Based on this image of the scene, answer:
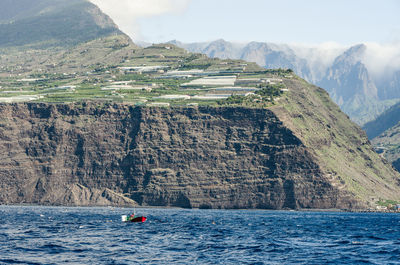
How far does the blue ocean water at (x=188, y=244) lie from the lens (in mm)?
100812

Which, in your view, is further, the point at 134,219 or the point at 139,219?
the point at 134,219

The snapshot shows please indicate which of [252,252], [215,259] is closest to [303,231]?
[252,252]

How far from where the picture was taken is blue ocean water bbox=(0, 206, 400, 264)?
331ft

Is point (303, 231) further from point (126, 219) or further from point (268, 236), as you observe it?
point (126, 219)

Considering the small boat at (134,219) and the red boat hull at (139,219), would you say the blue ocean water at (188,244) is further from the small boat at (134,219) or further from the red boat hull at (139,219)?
the red boat hull at (139,219)

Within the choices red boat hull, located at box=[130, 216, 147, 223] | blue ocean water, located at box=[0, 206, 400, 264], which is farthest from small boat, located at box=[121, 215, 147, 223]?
blue ocean water, located at box=[0, 206, 400, 264]

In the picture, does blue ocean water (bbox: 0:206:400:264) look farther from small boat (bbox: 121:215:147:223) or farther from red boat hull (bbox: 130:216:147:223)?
red boat hull (bbox: 130:216:147:223)

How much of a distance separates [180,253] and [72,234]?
32.1m

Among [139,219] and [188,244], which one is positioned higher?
[139,219]

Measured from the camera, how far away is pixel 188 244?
393 feet

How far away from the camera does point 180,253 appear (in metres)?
108

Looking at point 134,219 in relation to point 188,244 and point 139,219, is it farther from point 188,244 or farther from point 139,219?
point 188,244

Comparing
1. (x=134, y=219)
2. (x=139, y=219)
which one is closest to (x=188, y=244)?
(x=139, y=219)

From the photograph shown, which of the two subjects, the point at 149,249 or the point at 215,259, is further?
the point at 149,249
